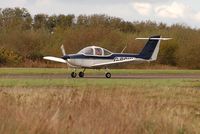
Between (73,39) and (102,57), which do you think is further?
(73,39)

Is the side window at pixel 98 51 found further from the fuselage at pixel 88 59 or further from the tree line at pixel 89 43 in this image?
the tree line at pixel 89 43

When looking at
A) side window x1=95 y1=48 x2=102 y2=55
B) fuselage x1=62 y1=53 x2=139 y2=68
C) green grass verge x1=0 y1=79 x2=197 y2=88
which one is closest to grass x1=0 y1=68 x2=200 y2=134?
green grass verge x1=0 y1=79 x2=197 y2=88

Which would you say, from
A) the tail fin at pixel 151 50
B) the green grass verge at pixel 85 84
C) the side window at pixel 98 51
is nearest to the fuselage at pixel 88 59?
the side window at pixel 98 51

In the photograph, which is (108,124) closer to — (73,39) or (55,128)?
(55,128)

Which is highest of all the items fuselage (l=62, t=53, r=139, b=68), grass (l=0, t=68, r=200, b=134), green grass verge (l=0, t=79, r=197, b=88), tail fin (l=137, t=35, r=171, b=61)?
tail fin (l=137, t=35, r=171, b=61)

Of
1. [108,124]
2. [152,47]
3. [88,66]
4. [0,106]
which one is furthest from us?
[152,47]

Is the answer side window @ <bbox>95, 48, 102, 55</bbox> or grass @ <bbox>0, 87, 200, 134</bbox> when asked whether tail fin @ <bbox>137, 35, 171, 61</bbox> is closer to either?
side window @ <bbox>95, 48, 102, 55</bbox>

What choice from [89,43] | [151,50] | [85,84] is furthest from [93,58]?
[89,43]

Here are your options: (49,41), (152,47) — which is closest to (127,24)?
(49,41)

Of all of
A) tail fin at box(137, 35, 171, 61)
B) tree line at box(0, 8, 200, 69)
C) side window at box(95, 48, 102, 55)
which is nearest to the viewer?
side window at box(95, 48, 102, 55)

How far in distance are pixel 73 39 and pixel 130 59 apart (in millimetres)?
32397

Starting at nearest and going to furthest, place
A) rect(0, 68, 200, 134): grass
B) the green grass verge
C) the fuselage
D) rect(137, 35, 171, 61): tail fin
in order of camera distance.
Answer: rect(0, 68, 200, 134): grass, the green grass verge, the fuselage, rect(137, 35, 171, 61): tail fin

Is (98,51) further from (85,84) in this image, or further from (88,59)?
(85,84)

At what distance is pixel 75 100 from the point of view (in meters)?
12.0
